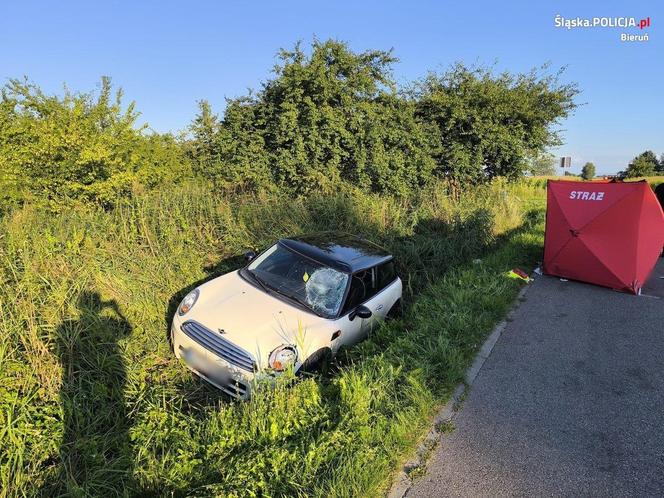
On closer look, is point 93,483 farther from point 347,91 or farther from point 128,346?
point 347,91

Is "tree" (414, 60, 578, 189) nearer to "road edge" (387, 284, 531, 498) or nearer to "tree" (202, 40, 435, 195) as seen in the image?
"tree" (202, 40, 435, 195)

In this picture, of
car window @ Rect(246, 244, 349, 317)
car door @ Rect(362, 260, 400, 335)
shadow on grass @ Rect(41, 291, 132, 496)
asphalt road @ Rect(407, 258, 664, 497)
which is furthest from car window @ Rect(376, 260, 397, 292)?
shadow on grass @ Rect(41, 291, 132, 496)

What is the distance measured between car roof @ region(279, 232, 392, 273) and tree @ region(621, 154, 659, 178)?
5732 centimetres

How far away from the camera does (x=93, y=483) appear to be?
2.58 meters

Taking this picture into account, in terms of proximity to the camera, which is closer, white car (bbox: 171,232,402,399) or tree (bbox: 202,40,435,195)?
white car (bbox: 171,232,402,399)

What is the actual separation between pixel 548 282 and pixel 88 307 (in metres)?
7.43

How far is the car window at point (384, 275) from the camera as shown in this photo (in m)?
5.22

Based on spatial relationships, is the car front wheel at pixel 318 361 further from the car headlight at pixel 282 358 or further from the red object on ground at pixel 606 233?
the red object on ground at pixel 606 233

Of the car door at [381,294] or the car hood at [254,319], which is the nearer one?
the car hood at [254,319]

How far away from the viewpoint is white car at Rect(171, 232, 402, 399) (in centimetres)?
365

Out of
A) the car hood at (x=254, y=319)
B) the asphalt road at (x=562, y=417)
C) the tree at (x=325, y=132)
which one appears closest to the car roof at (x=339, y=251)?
the car hood at (x=254, y=319)

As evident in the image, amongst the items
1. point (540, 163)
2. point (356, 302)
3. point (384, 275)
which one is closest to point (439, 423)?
point (356, 302)

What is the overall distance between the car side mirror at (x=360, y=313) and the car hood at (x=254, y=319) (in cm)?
39

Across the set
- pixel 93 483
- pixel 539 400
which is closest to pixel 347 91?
pixel 539 400
